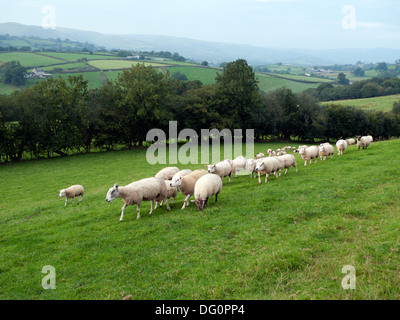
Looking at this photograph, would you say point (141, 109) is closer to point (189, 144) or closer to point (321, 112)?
point (189, 144)

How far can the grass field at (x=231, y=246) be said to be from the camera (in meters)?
6.71

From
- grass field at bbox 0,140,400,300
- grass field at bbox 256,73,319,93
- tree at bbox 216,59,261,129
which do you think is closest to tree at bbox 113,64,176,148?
tree at bbox 216,59,261,129

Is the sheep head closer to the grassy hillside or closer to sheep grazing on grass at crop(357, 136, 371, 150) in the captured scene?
sheep grazing on grass at crop(357, 136, 371, 150)

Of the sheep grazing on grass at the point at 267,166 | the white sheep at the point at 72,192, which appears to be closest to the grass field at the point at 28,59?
the white sheep at the point at 72,192

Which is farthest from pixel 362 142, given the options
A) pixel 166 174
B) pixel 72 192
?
pixel 72 192

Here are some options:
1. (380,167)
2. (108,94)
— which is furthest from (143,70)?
(380,167)

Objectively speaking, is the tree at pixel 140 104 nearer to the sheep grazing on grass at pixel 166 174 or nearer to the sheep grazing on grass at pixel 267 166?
the sheep grazing on grass at pixel 166 174

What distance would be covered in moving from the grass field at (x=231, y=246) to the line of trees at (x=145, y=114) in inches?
1161

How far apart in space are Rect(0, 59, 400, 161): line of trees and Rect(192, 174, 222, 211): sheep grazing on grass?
117 ft

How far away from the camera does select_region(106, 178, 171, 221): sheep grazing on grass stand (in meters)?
12.3

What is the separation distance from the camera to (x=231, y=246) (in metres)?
8.83

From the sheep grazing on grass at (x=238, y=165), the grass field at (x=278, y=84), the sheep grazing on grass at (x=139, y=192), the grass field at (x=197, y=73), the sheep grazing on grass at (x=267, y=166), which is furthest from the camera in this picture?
the grass field at (x=278, y=84)

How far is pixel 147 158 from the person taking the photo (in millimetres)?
40969

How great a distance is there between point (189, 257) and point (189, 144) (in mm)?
43280
